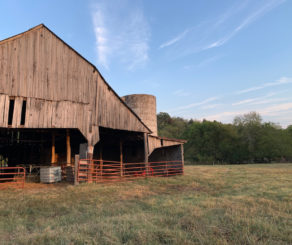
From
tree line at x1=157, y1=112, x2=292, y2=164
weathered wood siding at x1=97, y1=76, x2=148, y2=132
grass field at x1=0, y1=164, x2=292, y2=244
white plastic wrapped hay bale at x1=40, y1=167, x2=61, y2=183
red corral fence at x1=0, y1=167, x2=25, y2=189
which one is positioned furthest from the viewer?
tree line at x1=157, y1=112, x2=292, y2=164

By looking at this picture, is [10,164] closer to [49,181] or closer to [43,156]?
[43,156]

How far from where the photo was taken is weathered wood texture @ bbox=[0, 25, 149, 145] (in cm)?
1034

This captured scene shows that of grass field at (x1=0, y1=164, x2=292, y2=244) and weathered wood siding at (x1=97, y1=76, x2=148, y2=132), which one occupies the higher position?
weathered wood siding at (x1=97, y1=76, x2=148, y2=132)

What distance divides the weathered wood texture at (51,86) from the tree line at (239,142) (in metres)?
46.5

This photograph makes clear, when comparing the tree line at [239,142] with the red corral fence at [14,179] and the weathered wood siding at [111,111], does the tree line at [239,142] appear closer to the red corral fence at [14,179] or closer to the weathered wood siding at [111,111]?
the weathered wood siding at [111,111]

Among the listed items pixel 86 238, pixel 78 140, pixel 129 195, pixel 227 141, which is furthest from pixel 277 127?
pixel 86 238

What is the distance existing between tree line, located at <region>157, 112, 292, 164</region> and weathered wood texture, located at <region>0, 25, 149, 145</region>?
1830 inches

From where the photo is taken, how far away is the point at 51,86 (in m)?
11.3

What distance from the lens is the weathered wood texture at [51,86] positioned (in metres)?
10.3

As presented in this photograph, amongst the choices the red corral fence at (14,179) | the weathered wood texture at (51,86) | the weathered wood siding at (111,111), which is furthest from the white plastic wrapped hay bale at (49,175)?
the weathered wood siding at (111,111)

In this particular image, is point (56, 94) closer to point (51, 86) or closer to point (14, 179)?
point (51, 86)

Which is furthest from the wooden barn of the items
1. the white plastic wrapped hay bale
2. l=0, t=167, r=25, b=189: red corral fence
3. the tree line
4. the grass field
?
the tree line

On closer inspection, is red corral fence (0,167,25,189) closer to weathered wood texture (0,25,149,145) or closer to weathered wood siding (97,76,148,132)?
weathered wood texture (0,25,149,145)

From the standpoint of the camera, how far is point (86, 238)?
11.7ft
